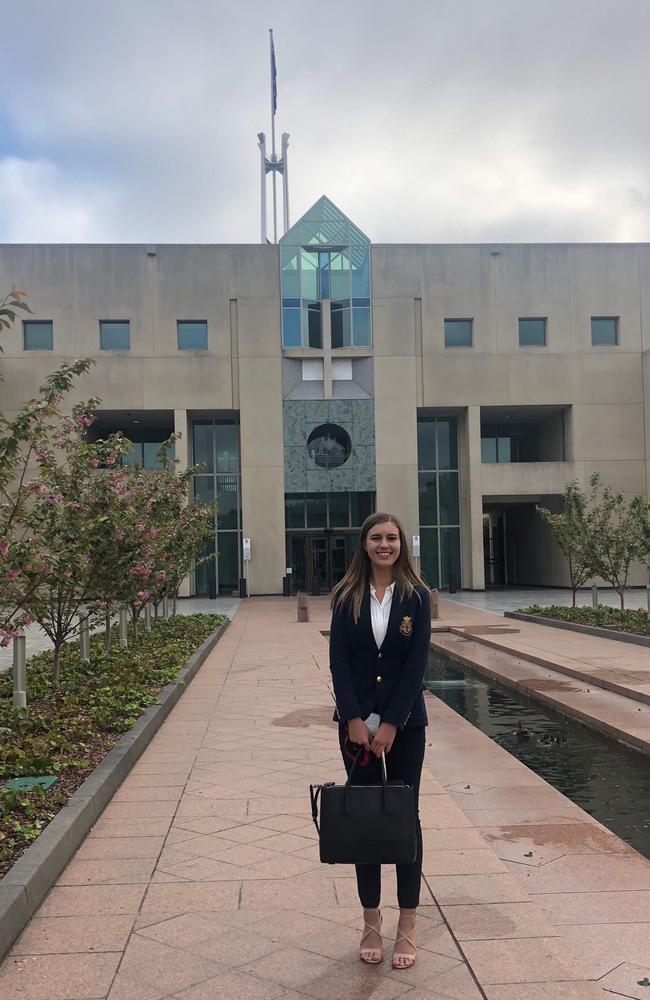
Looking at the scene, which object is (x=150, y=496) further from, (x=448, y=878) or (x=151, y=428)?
(x=151, y=428)

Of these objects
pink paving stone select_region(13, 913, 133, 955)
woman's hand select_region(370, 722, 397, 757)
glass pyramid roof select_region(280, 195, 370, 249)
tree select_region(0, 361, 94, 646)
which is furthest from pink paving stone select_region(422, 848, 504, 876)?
glass pyramid roof select_region(280, 195, 370, 249)

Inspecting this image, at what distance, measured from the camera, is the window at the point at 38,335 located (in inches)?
1339

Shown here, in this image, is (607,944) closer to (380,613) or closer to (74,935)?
(380,613)

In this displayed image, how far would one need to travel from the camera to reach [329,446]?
1387 inches

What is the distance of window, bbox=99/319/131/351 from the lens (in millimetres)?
34406

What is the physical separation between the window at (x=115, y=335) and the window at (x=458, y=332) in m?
13.8

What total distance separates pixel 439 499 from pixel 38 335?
62.1 feet

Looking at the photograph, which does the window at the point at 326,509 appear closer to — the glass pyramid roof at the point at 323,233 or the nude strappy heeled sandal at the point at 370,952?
the glass pyramid roof at the point at 323,233

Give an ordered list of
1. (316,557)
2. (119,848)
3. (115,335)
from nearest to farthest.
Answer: (119,848) < (115,335) < (316,557)

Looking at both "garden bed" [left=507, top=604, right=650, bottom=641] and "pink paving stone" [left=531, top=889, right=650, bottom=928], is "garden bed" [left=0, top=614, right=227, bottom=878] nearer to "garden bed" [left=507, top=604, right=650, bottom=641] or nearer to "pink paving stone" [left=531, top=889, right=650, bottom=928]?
"pink paving stone" [left=531, top=889, right=650, bottom=928]

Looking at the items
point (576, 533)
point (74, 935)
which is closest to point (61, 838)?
point (74, 935)

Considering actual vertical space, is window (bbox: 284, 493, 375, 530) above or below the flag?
below

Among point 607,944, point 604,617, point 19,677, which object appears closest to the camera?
point 607,944

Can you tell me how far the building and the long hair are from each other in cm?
3093
